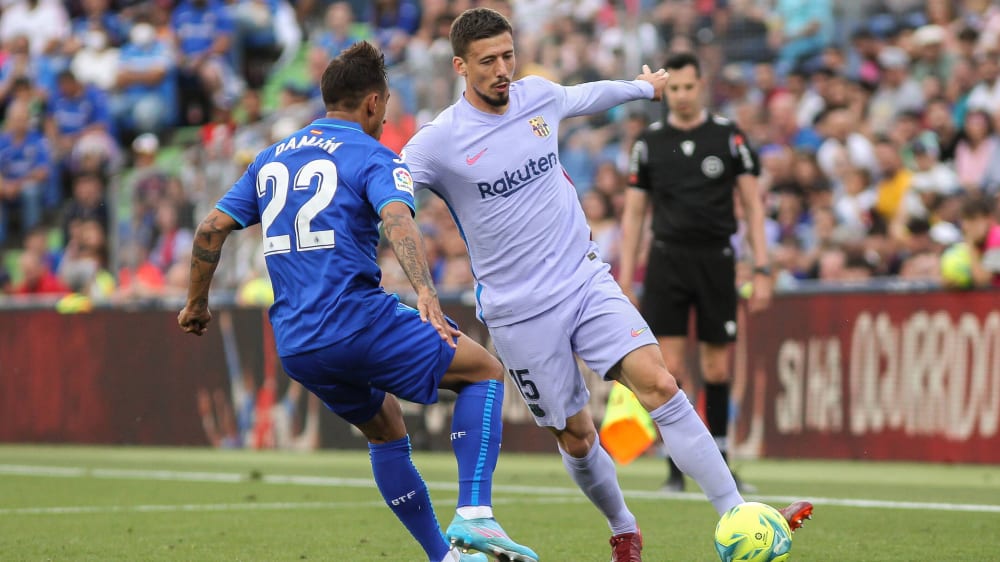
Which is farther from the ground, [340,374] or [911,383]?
[340,374]

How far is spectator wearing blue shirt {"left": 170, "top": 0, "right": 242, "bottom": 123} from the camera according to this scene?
23.3 meters

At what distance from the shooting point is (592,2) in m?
18.7

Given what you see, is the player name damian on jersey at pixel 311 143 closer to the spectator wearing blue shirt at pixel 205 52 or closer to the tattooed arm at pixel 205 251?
the tattooed arm at pixel 205 251

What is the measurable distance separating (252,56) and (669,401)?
1888cm

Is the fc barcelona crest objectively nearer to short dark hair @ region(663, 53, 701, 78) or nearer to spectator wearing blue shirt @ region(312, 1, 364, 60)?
short dark hair @ region(663, 53, 701, 78)

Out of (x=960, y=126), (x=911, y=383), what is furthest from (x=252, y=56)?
(x=911, y=383)

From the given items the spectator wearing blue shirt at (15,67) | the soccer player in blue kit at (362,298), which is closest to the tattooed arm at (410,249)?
the soccer player in blue kit at (362,298)

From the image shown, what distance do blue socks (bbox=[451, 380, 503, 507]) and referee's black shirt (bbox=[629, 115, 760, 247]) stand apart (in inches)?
158

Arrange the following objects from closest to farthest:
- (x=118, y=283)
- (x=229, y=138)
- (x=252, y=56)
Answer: (x=118, y=283) < (x=229, y=138) < (x=252, y=56)

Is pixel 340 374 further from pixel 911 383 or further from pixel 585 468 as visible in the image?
pixel 911 383

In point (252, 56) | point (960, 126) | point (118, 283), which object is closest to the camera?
point (960, 126)

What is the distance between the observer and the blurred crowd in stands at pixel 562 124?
47.9 ft

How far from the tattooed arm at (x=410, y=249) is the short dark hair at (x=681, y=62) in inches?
172

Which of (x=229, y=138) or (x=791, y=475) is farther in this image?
(x=229, y=138)
